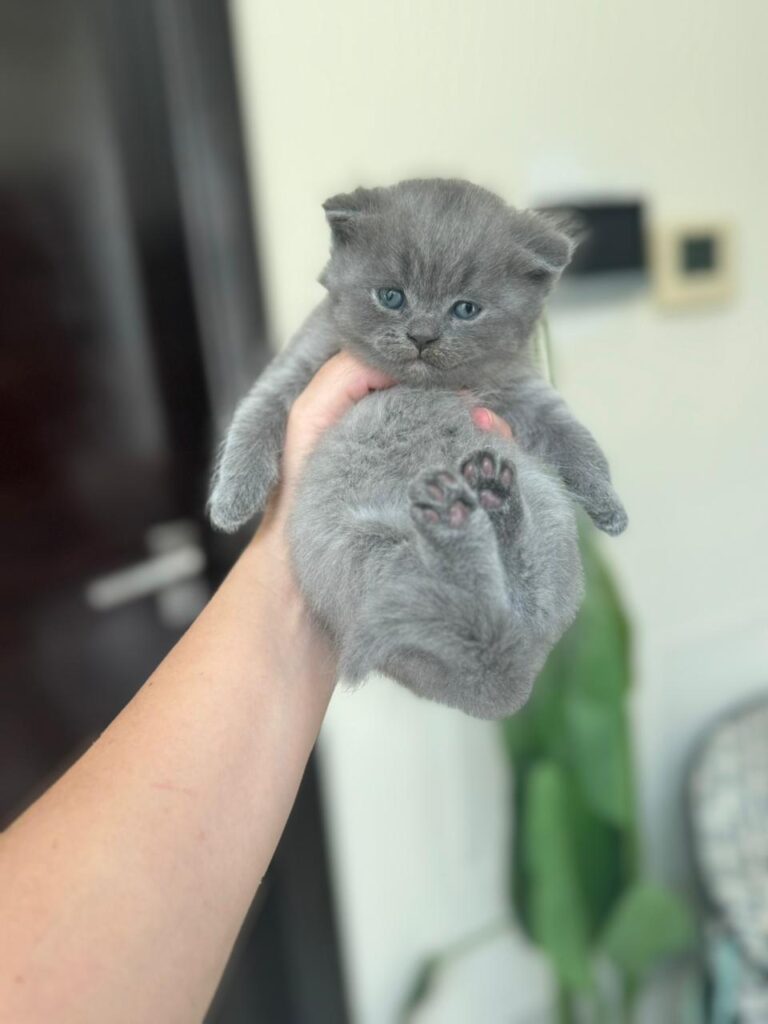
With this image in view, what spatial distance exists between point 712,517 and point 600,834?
2.26 ft

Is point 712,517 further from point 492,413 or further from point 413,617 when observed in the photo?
point 413,617

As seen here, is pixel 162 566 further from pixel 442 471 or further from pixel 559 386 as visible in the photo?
pixel 442 471

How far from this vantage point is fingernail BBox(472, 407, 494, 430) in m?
0.75

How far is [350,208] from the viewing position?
0.75 metres

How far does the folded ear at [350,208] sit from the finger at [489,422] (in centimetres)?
21

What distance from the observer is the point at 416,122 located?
1258 millimetres

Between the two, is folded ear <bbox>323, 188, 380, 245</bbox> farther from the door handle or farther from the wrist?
the door handle

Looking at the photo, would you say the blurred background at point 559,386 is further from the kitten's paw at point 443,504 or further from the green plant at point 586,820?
the kitten's paw at point 443,504

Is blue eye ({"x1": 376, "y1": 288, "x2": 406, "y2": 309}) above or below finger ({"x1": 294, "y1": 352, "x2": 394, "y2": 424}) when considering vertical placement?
above

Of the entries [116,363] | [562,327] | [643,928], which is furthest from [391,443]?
[643,928]

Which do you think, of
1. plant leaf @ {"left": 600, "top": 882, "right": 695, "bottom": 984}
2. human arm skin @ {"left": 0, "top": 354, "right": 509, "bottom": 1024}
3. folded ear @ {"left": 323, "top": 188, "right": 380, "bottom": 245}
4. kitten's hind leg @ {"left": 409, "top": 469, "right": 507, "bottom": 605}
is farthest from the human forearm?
plant leaf @ {"left": 600, "top": 882, "right": 695, "bottom": 984}

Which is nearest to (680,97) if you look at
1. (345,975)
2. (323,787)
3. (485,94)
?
(485,94)

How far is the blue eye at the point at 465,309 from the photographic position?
2.36 ft

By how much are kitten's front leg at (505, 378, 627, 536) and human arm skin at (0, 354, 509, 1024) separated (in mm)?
51
